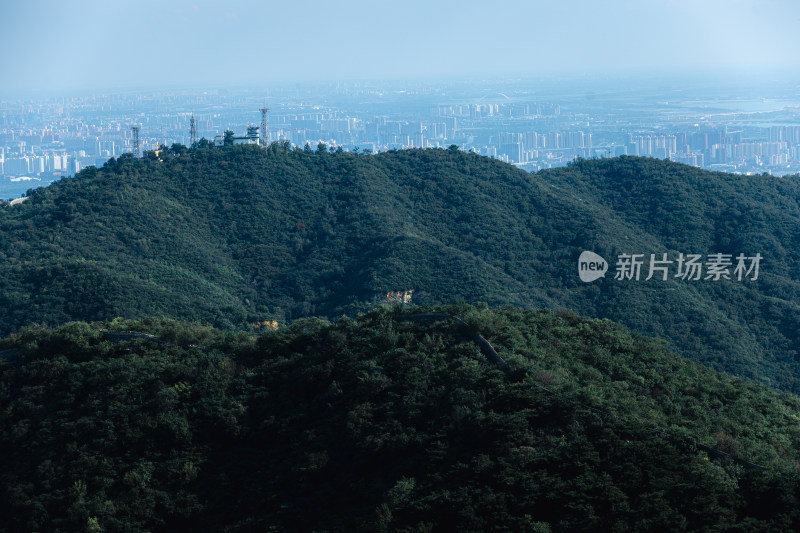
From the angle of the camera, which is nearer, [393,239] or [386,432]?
[386,432]

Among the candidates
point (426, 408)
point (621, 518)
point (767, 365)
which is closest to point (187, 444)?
point (426, 408)

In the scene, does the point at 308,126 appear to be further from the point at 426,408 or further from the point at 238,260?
the point at 426,408

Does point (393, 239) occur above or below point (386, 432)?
above

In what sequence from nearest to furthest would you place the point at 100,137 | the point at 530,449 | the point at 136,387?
the point at 530,449 < the point at 136,387 < the point at 100,137

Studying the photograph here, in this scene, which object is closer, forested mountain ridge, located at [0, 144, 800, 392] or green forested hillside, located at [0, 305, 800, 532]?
green forested hillside, located at [0, 305, 800, 532]

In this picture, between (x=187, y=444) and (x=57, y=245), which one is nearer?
(x=187, y=444)
